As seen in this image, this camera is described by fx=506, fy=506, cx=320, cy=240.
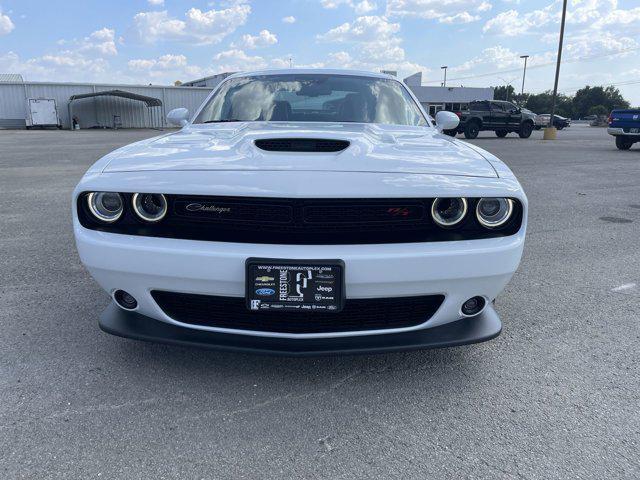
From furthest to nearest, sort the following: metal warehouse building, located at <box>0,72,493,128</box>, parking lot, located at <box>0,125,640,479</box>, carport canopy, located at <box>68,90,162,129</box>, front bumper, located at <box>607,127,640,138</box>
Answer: carport canopy, located at <box>68,90,162,129</box>, metal warehouse building, located at <box>0,72,493,128</box>, front bumper, located at <box>607,127,640,138</box>, parking lot, located at <box>0,125,640,479</box>

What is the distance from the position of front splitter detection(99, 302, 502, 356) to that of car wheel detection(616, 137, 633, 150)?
58.4ft

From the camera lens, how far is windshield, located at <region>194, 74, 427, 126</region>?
3424mm

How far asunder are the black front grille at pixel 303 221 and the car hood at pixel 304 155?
0.14m

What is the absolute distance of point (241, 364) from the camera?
2441 millimetres

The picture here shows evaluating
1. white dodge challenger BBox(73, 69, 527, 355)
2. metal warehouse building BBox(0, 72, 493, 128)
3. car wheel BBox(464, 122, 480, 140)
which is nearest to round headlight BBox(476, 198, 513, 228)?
white dodge challenger BBox(73, 69, 527, 355)

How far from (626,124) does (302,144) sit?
1705 centimetres

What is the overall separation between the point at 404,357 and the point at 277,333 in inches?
30.4

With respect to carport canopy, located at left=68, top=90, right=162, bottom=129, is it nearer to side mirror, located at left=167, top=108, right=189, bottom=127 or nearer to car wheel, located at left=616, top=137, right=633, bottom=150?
car wheel, located at left=616, top=137, right=633, bottom=150

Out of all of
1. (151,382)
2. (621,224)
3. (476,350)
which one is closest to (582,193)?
(621,224)

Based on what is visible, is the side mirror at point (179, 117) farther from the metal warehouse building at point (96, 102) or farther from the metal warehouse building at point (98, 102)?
the metal warehouse building at point (98, 102)

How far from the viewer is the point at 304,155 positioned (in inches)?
85.8

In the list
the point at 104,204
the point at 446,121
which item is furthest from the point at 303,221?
the point at 446,121

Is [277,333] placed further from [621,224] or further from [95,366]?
[621,224]

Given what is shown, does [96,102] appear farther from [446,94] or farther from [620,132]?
[446,94]
